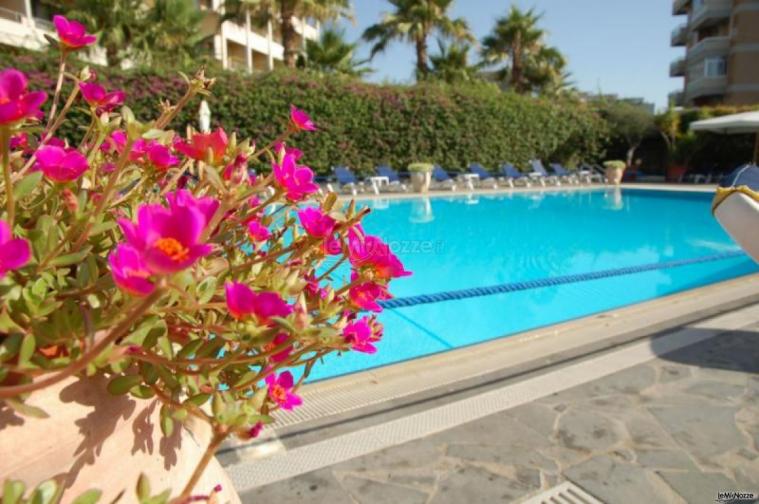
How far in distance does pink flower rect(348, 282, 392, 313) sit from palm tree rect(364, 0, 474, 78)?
24.7 m

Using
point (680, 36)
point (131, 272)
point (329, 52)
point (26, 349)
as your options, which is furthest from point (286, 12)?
point (680, 36)

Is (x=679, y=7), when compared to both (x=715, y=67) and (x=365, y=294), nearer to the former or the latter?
(x=715, y=67)

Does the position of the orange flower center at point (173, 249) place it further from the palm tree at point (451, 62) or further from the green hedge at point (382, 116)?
the palm tree at point (451, 62)

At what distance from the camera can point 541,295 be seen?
7.13 meters

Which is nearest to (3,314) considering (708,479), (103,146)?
(103,146)

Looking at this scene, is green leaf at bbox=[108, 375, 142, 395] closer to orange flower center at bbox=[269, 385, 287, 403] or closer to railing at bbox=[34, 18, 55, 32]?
orange flower center at bbox=[269, 385, 287, 403]

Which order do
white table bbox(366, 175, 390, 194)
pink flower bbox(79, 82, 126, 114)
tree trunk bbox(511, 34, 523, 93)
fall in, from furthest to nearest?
1. tree trunk bbox(511, 34, 523, 93)
2. white table bbox(366, 175, 390, 194)
3. pink flower bbox(79, 82, 126, 114)

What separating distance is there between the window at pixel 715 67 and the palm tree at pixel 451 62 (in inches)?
776

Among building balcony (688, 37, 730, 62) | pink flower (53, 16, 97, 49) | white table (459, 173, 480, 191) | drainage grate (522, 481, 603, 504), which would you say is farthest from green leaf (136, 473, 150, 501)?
building balcony (688, 37, 730, 62)

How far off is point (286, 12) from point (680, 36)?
37239 mm

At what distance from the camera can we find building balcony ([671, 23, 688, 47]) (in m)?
41.6

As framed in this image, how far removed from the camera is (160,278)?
1.44ft

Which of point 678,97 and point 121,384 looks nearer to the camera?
point 121,384

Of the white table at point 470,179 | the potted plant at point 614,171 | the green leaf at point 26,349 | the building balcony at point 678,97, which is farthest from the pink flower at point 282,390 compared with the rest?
the building balcony at point 678,97
